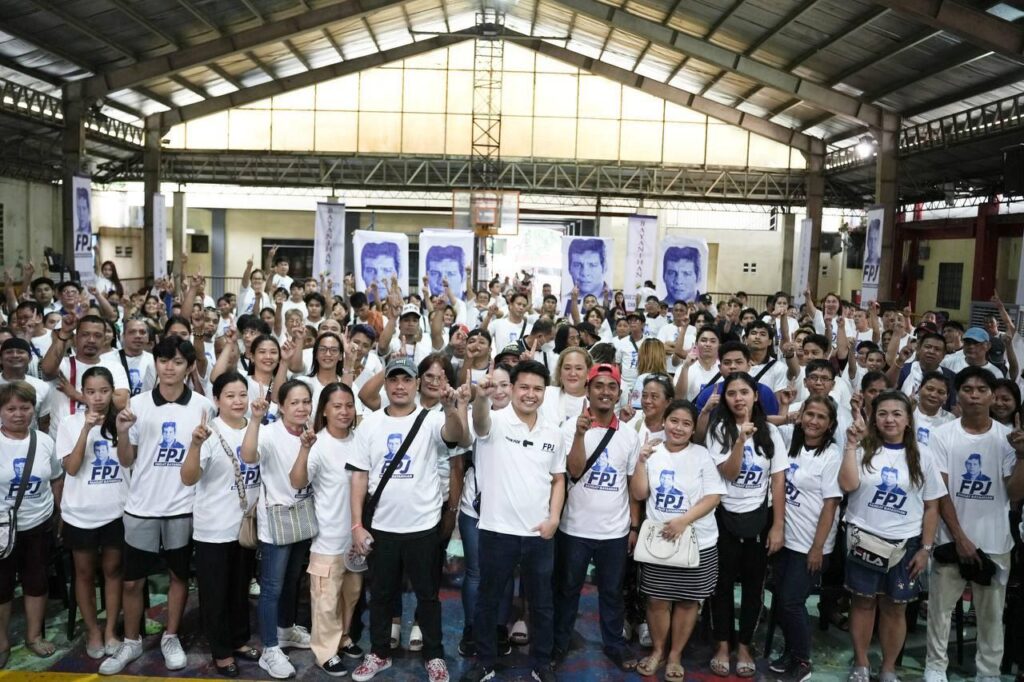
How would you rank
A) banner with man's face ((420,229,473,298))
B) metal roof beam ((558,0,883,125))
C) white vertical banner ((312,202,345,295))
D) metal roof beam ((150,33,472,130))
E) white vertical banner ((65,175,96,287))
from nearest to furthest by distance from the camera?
white vertical banner ((65,175,96,287)) < banner with man's face ((420,229,473,298)) < white vertical banner ((312,202,345,295)) < metal roof beam ((558,0,883,125)) < metal roof beam ((150,33,472,130))

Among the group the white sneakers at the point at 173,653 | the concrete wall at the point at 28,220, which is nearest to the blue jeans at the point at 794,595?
the white sneakers at the point at 173,653

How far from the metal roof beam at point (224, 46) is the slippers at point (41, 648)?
13903 mm

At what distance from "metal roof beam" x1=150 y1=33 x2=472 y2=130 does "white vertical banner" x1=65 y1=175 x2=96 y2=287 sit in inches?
363

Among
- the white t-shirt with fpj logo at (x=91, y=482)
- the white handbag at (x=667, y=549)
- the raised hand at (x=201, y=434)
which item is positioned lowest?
the white handbag at (x=667, y=549)

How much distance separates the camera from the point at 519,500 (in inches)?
166

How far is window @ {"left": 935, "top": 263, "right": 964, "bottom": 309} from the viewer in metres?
21.9

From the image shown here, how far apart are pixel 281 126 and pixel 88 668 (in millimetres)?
20154

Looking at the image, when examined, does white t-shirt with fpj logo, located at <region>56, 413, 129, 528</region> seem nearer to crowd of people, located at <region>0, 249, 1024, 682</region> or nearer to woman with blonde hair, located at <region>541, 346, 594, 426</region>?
crowd of people, located at <region>0, 249, 1024, 682</region>

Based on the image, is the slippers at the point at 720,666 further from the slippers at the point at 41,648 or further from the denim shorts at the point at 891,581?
the slippers at the point at 41,648

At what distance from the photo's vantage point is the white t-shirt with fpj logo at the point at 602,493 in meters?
4.39

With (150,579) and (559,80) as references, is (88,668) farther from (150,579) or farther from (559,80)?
(559,80)

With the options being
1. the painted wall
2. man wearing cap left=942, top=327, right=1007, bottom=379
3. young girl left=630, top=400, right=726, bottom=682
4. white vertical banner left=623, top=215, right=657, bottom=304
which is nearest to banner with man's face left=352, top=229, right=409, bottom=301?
white vertical banner left=623, top=215, right=657, bottom=304

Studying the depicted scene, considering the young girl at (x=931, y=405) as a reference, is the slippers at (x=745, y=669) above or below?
below

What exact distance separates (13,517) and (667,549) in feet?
11.4
